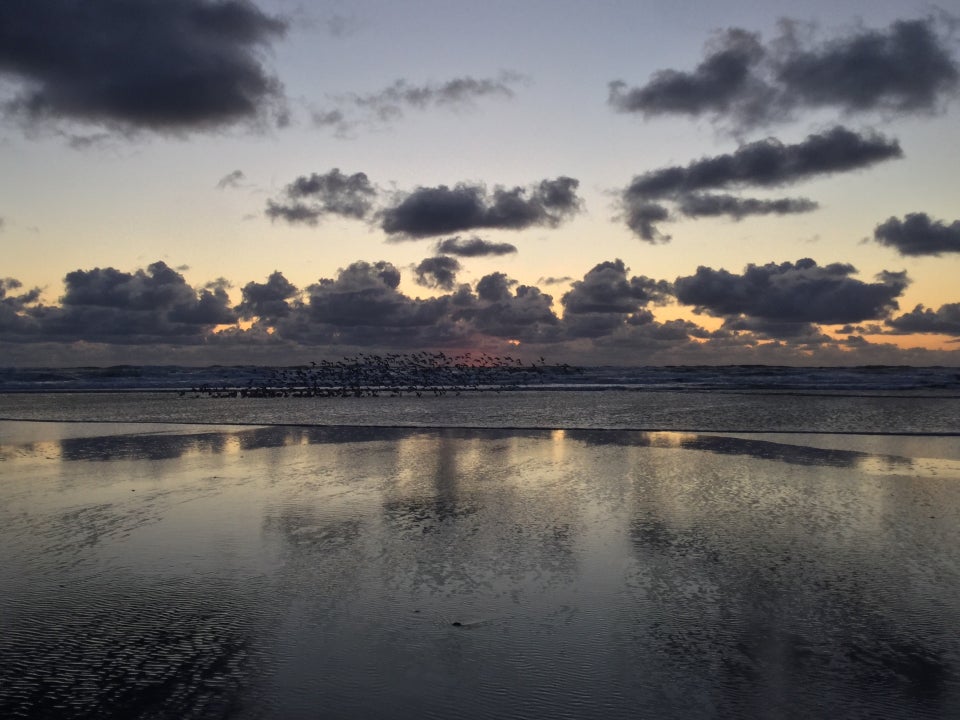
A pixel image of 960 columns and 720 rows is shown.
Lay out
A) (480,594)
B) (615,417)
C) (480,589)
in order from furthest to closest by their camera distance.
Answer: (615,417) < (480,589) < (480,594)

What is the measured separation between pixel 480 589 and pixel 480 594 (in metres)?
0.19

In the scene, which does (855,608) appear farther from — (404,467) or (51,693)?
(404,467)

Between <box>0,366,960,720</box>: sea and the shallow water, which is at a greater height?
<box>0,366,960,720</box>: sea

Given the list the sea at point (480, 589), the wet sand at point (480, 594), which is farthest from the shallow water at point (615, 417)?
the wet sand at point (480, 594)

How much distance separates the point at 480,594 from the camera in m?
8.40

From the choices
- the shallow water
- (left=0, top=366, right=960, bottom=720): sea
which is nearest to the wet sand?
(left=0, top=366, right=960, bottom=720): sea

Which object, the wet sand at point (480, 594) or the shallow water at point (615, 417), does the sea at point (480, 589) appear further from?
the shallow water at point (615, 417)

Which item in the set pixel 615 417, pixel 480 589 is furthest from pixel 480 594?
pixel 615 417

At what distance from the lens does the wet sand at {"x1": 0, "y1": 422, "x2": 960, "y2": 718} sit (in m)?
5.87

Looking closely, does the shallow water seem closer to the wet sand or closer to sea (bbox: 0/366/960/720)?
sea (bbox: 0/366/960/720)

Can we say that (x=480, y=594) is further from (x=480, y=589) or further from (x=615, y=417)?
(x=615, y=417)

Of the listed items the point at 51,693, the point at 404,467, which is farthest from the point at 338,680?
the point at 404,467

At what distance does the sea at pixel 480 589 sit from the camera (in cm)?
587

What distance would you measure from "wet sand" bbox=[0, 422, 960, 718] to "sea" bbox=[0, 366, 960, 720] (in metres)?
0.04
